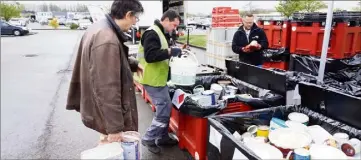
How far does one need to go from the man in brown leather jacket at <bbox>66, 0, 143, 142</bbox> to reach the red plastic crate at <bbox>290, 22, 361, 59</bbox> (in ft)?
13.7

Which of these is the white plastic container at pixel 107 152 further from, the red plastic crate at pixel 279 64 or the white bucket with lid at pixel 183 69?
the red plastic crate at pixel 279 64

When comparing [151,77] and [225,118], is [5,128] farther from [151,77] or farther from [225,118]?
[225,118]

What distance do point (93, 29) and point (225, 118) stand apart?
4.63 feet

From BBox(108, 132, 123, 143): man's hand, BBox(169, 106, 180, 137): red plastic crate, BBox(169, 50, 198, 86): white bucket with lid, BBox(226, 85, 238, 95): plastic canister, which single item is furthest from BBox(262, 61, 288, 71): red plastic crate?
BBox(108, 132, 123, 143): man's hand

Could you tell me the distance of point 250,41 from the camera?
15.1ft

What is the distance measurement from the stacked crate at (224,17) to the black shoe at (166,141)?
231 inches

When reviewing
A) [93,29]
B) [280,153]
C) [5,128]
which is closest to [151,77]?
[93,29]

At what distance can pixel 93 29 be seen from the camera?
75.3 inches

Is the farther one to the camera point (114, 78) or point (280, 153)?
point (280, 153)

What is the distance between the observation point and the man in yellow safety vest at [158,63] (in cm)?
304

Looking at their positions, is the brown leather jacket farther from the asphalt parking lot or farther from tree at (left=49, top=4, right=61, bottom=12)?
tree at (left=49, top=4, right=61, bottom=12)

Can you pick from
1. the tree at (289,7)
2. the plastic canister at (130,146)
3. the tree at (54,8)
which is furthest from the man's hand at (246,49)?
the tree at (54,8)

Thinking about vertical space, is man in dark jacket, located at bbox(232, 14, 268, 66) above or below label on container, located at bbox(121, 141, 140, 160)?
above

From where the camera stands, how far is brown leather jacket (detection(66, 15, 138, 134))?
1.79m
